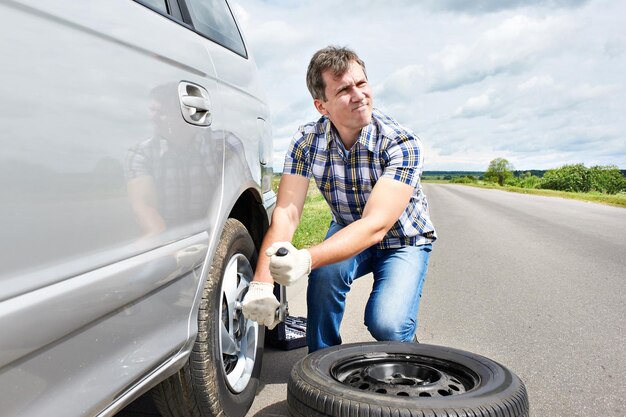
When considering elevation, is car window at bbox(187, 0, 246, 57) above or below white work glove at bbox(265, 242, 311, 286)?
A: above

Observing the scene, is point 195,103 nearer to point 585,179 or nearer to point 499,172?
point 585,179

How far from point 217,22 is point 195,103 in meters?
0.95

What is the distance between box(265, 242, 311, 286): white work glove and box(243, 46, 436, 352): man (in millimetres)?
187

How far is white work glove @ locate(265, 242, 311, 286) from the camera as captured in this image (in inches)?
91.2

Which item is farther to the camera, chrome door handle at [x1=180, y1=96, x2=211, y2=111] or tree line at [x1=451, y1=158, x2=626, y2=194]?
tree line at [x1=451, y1=158, x2=626, y2=194]

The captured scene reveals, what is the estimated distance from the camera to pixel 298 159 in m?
3.18

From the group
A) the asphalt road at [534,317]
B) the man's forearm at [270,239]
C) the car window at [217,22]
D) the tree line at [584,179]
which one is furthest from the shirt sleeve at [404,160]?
the tree line at [584,179]

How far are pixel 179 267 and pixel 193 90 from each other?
60 centimetres

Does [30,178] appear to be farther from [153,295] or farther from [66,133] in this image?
[153,295]

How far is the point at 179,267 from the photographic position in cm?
180

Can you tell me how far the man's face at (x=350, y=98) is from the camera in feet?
9.53

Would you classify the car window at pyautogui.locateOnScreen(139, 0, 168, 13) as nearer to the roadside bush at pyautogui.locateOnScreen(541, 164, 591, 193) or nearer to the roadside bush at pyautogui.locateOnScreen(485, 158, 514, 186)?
the roadside bush at pyautogui.locateOnScreen(541, 164, 591, 193)

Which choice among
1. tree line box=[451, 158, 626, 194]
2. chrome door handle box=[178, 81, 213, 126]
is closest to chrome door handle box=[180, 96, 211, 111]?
chrome door handle box=[178, 81, 213, 126]

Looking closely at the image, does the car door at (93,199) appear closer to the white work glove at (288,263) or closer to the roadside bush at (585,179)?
the white work glove at (288,263)
